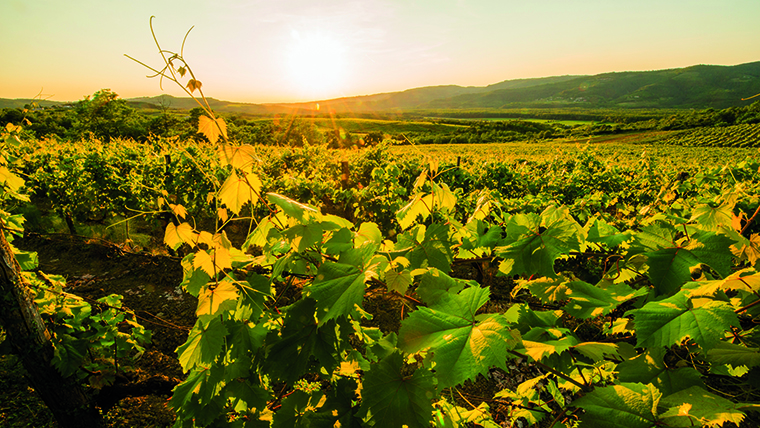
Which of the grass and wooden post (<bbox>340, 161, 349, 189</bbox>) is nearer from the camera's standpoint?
wooden post (<bbox>340, 161, 349, 189</bbox>)

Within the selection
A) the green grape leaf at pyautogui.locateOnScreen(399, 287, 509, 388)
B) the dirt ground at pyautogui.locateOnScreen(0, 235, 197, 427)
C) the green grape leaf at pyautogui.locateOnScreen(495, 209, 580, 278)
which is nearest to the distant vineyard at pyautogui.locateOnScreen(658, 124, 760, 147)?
the green grape leaf at pyautogui.locateOnScreen(495, 209, 580, 278)

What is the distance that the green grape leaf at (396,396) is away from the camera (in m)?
1.00

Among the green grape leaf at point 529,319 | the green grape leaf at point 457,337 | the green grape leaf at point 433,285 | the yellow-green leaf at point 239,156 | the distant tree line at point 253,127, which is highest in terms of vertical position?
the distant tree line at point 253,127

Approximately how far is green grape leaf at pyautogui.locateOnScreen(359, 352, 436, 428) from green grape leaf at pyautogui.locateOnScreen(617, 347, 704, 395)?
0.66 meters

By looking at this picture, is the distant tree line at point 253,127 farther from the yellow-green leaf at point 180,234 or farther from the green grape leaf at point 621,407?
the green grape leaf at point 621,407

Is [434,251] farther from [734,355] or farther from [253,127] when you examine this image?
[253,127]

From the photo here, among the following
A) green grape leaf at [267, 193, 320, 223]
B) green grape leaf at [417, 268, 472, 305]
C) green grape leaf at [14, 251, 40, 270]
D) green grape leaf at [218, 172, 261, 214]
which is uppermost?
green grape leaf at [218, 172, 261, 214]

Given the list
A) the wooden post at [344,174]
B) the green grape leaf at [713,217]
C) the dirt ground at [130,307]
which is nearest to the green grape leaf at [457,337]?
the green grape leaf at [713,217]

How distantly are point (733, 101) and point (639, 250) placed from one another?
25088cm

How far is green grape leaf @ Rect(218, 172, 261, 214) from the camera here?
1.06 meters

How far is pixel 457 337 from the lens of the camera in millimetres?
847

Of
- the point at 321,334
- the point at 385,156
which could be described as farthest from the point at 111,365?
the point at 385,156

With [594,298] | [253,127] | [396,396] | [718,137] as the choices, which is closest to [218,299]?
[396,396]

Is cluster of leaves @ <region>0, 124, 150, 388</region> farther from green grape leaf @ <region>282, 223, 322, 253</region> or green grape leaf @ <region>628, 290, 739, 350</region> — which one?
green grape leaf @ <region>628, 290, 739, 350</region>
